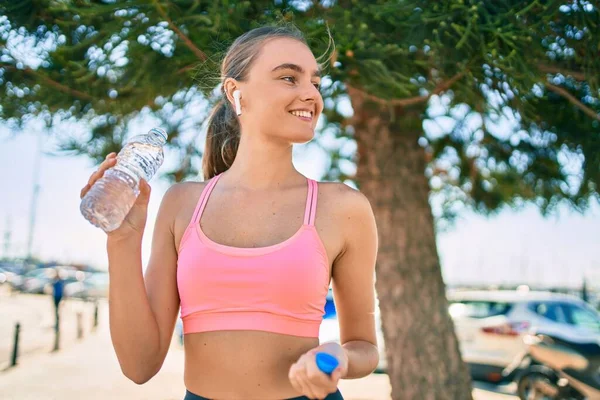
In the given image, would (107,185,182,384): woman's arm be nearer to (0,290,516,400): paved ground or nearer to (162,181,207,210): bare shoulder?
(162,181,207,210): bare shoulder

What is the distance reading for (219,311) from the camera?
1683mm

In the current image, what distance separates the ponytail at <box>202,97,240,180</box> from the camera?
2270 millimetres

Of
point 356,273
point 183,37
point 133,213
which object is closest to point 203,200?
point 133,213

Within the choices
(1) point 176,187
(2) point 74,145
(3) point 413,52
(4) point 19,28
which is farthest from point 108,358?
(1) point 176,187

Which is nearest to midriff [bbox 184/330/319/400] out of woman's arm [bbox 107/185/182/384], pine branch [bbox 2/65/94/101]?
woman's arm [bbox 107/185/182/384]

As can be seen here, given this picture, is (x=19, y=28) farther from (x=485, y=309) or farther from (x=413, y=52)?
(x=485, y=309)

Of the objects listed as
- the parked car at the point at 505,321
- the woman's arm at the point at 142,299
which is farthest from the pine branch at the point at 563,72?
the parked car at the point at 505,321

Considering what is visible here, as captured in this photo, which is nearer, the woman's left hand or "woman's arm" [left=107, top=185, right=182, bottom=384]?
the woman's left hand

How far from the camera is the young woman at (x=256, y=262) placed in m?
1.66

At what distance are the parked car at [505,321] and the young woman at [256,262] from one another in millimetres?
7265

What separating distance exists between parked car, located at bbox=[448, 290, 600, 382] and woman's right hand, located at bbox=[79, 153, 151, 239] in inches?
301

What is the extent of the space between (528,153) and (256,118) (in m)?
3.84

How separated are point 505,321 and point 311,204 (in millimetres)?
8196

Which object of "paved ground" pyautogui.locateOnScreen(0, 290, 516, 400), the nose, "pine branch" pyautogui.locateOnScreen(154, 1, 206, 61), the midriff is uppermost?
"pine branch" pyautogui.locateOnScreen(154, 1, 206, 61)
